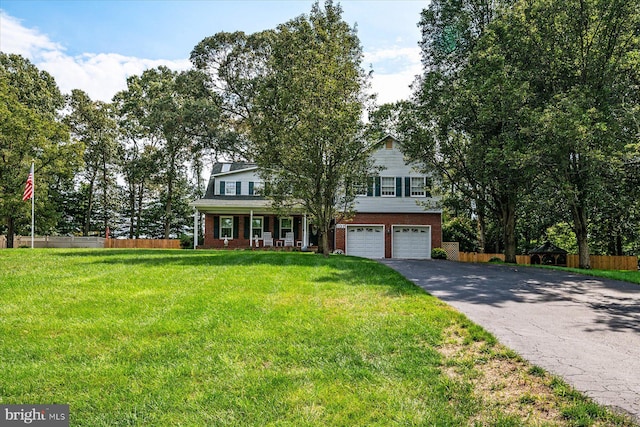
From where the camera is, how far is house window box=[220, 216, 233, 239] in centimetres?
2713

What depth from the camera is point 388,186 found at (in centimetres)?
2466

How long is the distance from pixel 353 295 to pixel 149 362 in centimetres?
412

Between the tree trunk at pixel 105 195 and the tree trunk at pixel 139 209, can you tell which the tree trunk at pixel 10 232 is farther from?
the tree trunk at pixel 105 195

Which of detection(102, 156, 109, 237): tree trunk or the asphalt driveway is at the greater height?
detection(102, 156, 109, 237): tree trunk

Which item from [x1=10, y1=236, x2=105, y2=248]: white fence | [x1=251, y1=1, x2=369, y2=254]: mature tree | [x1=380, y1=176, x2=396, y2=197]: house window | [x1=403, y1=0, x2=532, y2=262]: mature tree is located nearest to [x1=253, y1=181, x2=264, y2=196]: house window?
[x1=251, y1=1, x2=369, y2=254]: mature tree

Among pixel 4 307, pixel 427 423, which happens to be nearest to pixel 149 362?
pixel 427 423

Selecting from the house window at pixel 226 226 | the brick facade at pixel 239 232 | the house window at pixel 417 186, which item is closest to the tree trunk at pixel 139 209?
the brick facade at pixel 239 232

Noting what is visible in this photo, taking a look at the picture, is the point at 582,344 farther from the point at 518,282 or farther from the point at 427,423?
the point at 518,282

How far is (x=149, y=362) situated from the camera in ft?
13.7

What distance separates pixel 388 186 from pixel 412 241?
10.6ft

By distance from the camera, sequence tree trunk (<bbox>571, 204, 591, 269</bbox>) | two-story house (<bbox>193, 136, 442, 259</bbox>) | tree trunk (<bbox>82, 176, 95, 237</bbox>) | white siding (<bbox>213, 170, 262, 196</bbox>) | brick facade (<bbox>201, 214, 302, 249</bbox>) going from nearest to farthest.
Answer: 1. tree trunk (<bbox>571, 204, 591, 269</bbox>)
2. two-story house (<bbox>193, 136, 442, 259</bbox>)
3. brick facade (<bbox>201, 214, 302, 249</bbox>)
4. white siding (<bbox>213, 170, 262, 196</bbox>)
5. tree trunk (<bbox>82, 176, 95, 237</bbox>)

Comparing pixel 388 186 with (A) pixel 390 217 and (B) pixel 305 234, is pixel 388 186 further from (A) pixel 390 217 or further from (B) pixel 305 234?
(B) pixel 305 234

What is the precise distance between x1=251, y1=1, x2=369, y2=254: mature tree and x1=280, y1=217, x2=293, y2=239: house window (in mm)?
8747

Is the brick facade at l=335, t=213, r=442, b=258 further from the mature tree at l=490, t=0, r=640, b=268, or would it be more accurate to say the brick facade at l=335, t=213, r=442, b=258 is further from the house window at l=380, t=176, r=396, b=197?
the mature tree at l=490, t=0, r=640, b=268
